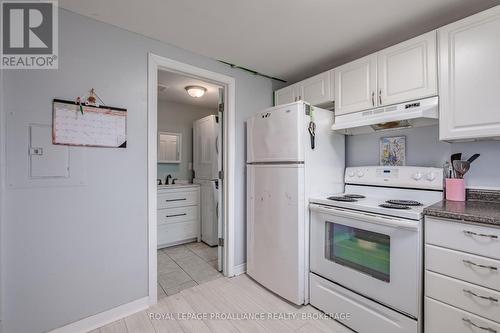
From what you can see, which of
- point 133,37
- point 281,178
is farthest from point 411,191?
point 133,37

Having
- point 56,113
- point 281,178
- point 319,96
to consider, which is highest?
point 319,96

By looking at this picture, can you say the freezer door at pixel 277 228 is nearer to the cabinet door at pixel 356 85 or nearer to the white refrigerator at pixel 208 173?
the cabinet door at pixel 356 85

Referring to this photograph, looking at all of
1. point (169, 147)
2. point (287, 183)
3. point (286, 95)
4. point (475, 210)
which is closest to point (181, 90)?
point (169, 147)

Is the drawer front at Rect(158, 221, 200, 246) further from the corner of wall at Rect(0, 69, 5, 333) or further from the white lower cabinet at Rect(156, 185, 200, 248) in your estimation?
the corner of wall at Rect(0, 69, 5, 333)

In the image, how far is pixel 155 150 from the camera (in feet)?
6.28

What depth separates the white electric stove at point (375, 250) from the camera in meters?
1.34

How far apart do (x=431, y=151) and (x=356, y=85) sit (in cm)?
82

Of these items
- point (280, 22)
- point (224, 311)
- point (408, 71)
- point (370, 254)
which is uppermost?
point (280, 22)

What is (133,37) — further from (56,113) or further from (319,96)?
(319,96)

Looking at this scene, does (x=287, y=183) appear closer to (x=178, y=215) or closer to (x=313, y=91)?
(x=313, y=91)

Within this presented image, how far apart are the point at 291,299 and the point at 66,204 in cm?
189

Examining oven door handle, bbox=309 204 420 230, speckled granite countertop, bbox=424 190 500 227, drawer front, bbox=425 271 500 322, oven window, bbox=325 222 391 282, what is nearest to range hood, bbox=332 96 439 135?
speckled granite countertop, bbox=424 190 500 227

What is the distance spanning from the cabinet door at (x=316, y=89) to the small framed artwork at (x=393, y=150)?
67 centimetres

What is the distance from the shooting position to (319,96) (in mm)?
2230
